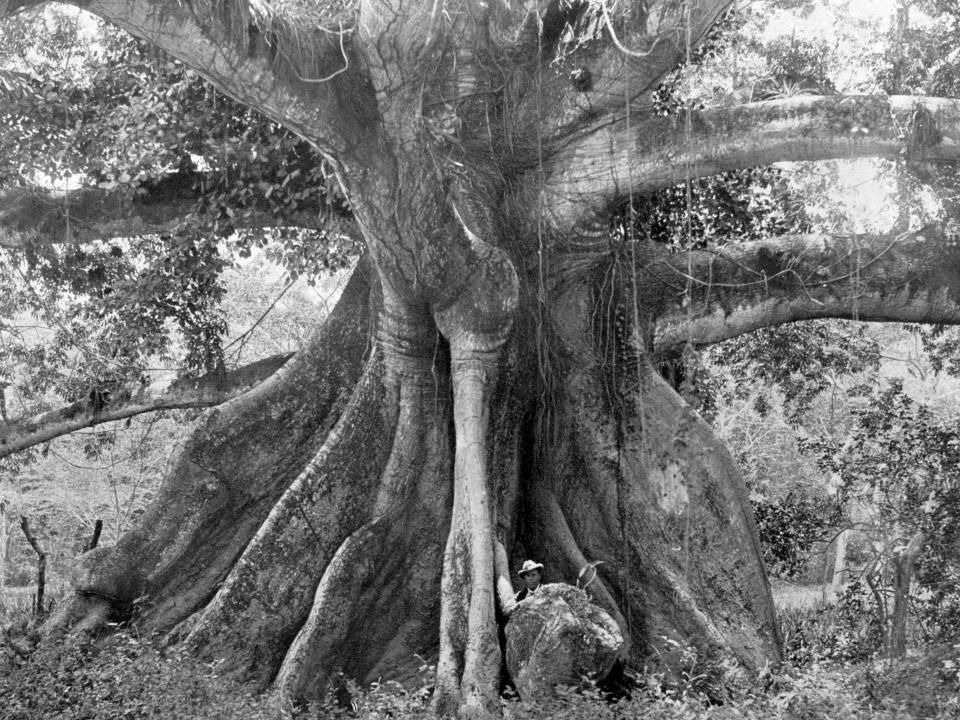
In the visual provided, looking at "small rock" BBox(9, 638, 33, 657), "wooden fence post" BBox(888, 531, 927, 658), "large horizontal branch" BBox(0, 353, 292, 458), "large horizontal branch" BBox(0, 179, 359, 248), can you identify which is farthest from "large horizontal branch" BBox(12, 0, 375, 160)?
"wooden fence post" BBox(888, 531, 927, 658)

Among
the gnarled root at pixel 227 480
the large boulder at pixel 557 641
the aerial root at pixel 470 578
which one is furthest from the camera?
the gnarled root at pixel 227 480

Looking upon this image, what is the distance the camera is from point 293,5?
8375 millimetres

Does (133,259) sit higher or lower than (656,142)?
higher

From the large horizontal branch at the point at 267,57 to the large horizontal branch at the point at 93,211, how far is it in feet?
9.67

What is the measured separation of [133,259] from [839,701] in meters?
9.88

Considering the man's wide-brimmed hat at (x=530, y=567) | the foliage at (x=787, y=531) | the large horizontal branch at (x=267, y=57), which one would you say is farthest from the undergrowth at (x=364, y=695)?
the foliage at (x=787, y=531)

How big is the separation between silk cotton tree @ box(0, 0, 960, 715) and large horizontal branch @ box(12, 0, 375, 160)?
0.02m

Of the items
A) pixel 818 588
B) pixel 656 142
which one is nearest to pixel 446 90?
pixel 656 142

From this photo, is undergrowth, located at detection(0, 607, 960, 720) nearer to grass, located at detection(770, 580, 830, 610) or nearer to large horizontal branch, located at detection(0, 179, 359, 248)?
large horizontal branch, located at detection(0, 179, 359, 248)

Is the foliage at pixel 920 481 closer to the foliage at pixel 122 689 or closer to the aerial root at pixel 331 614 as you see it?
the aerial root at pixel 331 614

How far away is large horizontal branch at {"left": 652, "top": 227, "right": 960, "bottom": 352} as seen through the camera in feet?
31.8

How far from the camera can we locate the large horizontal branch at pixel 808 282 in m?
9.70

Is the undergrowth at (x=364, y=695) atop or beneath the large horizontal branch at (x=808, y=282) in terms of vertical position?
beneath

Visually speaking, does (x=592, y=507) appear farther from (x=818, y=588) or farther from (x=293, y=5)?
(x=818, y=588)
